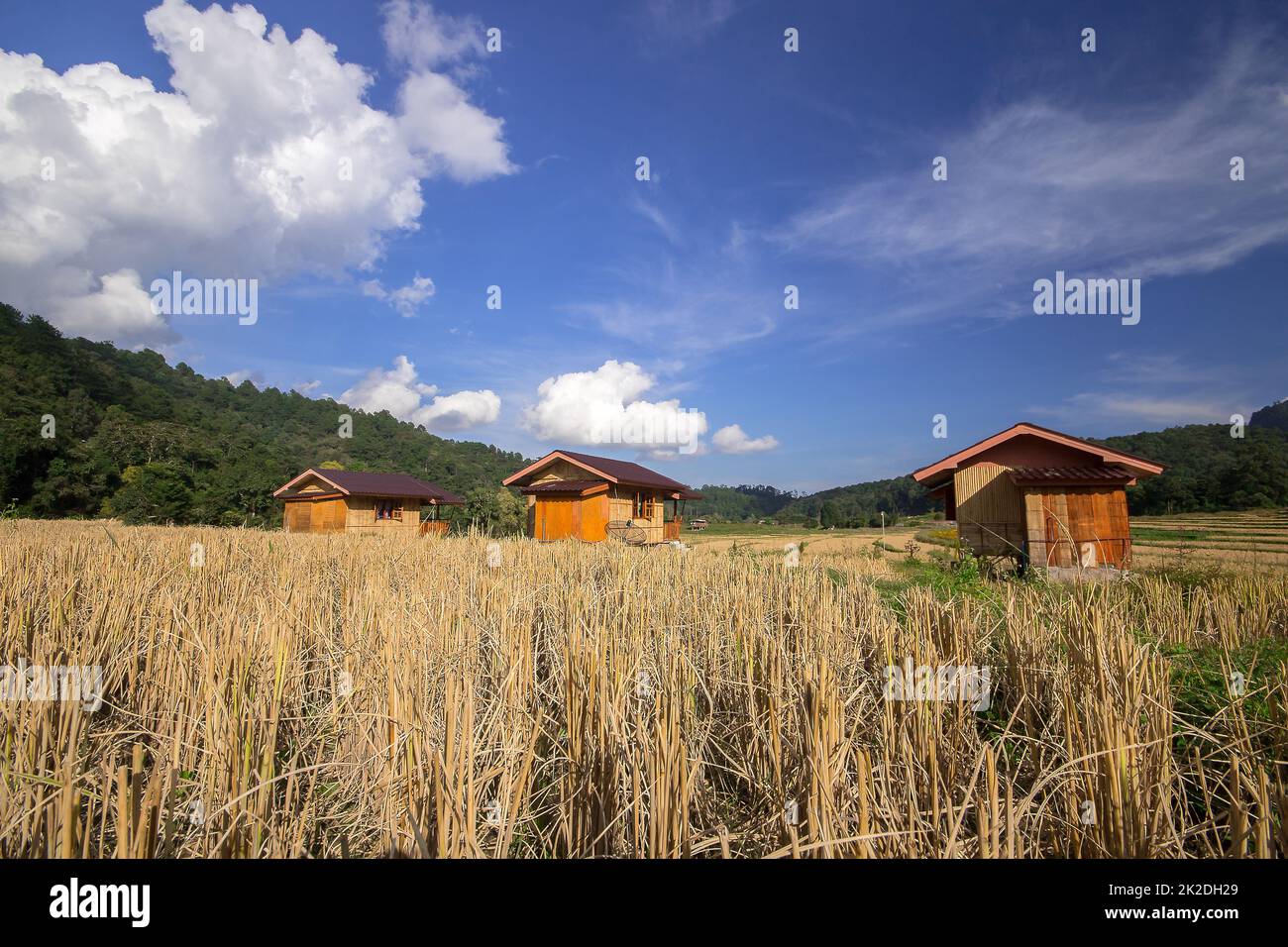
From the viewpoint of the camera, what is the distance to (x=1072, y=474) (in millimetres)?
11914

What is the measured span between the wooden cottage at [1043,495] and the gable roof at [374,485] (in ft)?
86.3

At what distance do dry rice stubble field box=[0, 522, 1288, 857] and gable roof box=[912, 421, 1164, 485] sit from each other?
10.1 m

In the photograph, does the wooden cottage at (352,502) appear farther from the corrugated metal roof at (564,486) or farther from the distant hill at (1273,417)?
the distant hill at (1273,417)

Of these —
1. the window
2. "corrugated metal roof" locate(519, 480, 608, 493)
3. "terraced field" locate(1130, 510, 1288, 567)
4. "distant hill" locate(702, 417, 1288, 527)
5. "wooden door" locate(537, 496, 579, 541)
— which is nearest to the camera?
"terraced field" locate(1130, 510, 1288, 567)

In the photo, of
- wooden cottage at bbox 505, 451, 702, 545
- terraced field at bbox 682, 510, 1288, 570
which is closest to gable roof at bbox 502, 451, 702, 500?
wooden cottage at bbox 505, 451, 702, 545

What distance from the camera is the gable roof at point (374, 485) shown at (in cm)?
2870

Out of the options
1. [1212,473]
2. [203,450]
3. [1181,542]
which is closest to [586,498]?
[1181,542]

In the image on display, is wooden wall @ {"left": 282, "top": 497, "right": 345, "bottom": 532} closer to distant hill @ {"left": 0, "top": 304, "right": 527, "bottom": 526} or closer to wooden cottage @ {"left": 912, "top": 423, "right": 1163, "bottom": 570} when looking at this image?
distant hill @ {"left": 0, "top": 304, "right": 527, "bottom": 526}

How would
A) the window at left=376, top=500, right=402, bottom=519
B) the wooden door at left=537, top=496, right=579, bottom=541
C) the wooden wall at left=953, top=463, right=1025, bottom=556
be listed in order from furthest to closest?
1. the window at left=376, top=500, right=402, bottom=519
2. the wooden door at left=537, top=496, right=579, bottom=541
3. the wooden wall at left=953, top=463, right=1025, bottom=556

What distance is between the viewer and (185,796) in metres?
1.99

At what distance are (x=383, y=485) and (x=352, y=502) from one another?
6.47 feet

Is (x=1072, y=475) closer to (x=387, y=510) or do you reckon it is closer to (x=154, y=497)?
(x=387, y=510)

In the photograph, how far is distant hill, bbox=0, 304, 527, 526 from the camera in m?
29.5
